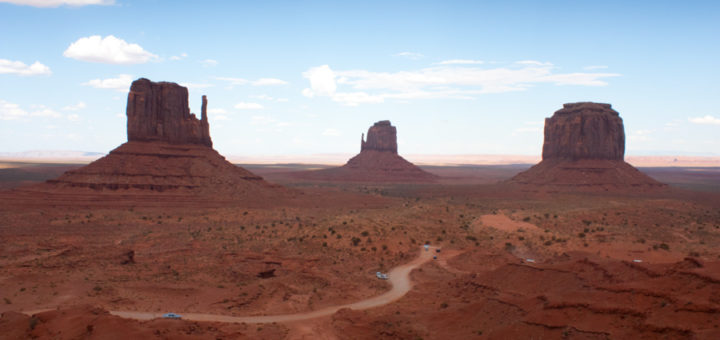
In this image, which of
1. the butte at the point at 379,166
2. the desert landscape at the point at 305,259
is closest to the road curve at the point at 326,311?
the desert landscape at the point at 305,259

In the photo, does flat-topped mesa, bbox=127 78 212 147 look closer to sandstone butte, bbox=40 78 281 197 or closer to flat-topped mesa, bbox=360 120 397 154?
sandstone butte, bbox=40 78 281 197

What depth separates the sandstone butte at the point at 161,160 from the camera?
189 feet

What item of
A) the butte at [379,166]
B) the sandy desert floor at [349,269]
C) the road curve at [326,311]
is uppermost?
the butte at [379,166]

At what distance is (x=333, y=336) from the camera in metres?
17.6

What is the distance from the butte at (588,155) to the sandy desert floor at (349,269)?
27540mm

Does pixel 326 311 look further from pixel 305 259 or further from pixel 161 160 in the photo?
pixel 161 160

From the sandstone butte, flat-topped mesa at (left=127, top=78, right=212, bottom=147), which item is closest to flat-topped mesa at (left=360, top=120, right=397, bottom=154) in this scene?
the sandstone butte

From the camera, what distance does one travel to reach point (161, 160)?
6134 cm

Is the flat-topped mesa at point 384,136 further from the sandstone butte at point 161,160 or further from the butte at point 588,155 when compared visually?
the sandstone butte at point 161,160

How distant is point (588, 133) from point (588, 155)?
4047 millimetres

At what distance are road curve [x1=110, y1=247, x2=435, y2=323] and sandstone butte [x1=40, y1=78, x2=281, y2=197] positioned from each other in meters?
36.5

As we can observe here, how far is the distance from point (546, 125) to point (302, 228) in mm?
73251

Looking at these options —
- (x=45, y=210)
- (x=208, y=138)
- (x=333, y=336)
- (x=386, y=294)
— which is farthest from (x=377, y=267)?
(x=208, y=138)

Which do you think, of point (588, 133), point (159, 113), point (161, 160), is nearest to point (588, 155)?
point (588, 133)
